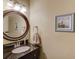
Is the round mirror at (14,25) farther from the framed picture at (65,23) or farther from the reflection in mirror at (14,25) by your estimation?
the framed picture at (65,23)

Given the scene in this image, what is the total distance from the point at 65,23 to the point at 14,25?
1330 millimetres

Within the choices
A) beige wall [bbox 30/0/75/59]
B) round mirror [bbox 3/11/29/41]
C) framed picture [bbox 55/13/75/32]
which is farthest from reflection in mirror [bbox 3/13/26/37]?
framed picture [bbox 55/13/75/32]

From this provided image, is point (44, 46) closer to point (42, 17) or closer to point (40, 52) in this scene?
point (40, 52)

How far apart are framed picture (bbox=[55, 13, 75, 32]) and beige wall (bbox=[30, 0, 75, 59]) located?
0.09 metres

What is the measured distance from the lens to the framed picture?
2.35m

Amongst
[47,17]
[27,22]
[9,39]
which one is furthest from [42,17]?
[9,39]

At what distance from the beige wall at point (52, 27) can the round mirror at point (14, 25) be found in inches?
13.1

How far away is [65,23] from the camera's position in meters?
2.49

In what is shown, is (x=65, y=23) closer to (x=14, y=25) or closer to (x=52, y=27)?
(x=52, y=27)

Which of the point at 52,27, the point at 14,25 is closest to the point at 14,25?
the point at 14,25

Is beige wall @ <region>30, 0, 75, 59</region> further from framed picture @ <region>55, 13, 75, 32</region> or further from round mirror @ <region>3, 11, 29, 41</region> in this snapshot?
round mirror @ <region>3, 11, 29, 41</region>

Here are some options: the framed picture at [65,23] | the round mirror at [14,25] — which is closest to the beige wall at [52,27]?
the framed picture at [65,23]

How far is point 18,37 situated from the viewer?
289cm

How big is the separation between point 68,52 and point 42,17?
1.23m
